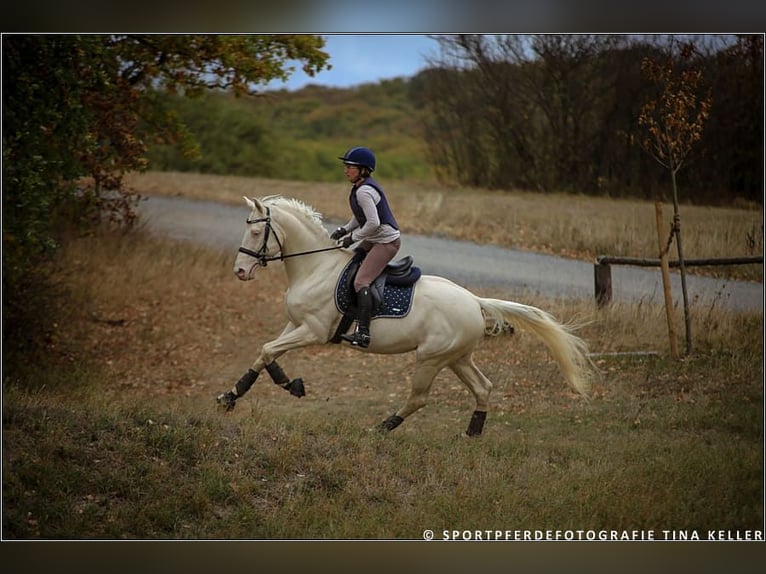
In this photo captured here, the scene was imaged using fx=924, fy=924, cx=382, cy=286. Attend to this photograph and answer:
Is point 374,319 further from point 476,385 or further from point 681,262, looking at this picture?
point 681,262

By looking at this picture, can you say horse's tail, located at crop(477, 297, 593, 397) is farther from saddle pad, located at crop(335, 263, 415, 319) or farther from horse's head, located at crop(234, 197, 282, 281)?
horse's head, located at crop(234, 197, 282, 281)

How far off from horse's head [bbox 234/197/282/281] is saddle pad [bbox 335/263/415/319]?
54cm

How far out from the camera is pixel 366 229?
634cm

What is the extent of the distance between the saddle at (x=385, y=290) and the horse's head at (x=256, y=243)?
0.56m

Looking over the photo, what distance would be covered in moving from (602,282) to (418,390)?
1997mm

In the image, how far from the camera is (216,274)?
32.6 feet

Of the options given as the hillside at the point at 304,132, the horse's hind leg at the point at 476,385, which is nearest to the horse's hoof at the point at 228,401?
the horse's hind leg at the point at 476,385

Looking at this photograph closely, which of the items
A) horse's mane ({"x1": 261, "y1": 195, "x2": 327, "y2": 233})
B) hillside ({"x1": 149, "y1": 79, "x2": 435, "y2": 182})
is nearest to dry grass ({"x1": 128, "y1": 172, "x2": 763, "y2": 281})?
hillside ({"x1": 149, "y1": 79, "x2": 435, "y2": 182})

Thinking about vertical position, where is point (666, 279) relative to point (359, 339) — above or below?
above

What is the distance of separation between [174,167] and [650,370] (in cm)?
593

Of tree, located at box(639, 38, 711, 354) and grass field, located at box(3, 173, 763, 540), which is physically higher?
tree, located at box(639, 38, 711, 354)

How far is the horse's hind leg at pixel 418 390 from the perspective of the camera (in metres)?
6.61

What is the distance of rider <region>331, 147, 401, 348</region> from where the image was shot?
633 cm

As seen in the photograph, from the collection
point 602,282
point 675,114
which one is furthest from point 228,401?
point 675,114
